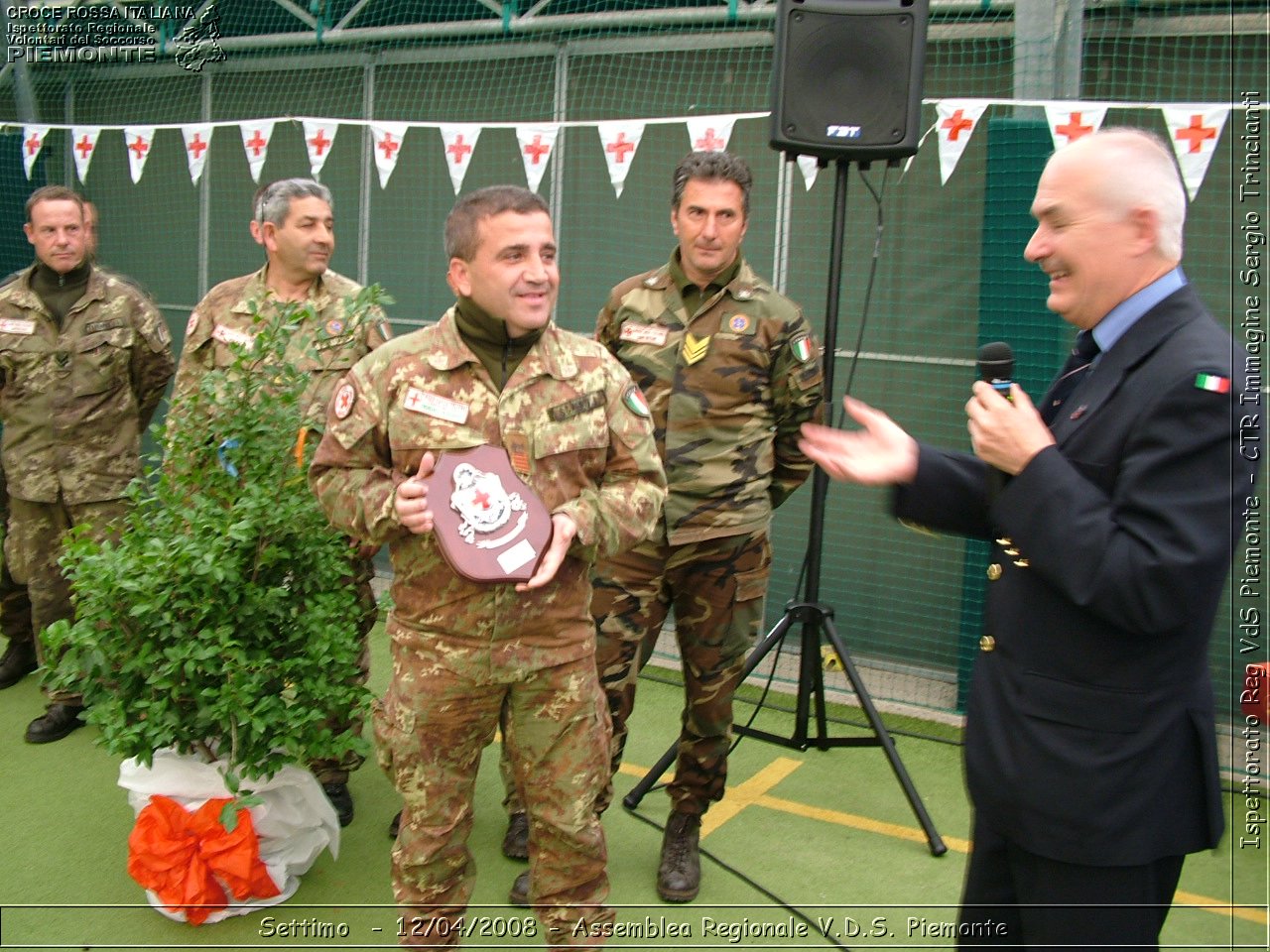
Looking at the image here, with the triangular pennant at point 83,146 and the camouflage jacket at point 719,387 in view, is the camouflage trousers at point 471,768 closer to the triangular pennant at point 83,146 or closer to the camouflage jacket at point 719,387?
the camouflage jacket at point 719,387

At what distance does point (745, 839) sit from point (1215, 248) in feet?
10.1

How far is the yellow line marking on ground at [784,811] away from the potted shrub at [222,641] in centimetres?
145

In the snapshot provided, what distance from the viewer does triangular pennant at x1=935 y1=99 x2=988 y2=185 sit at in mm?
4691

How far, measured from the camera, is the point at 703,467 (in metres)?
3.50

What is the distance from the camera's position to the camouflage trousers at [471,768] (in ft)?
8.77

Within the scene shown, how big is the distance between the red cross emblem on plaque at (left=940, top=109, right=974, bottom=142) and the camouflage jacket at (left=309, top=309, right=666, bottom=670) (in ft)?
8.77

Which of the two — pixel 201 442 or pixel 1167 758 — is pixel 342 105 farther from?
pixel 1167 758

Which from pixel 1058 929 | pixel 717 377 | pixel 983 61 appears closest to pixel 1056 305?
pixel 1058 929

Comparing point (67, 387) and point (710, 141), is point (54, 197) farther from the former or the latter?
point (710, 141)

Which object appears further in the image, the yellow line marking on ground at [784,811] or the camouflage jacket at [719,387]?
the yellow line marking on ground at [784,811]

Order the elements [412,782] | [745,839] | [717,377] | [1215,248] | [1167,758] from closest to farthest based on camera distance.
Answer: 1. [1167,758]
2. [412,782]
3. [717,377]
4. [745,839]
5. [1215,248]

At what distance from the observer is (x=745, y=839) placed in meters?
3.93

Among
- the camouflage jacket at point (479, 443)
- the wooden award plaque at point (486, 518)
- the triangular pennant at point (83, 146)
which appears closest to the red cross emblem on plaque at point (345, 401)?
the camouflage jacket at point (479, 443)

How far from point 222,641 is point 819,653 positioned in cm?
203
